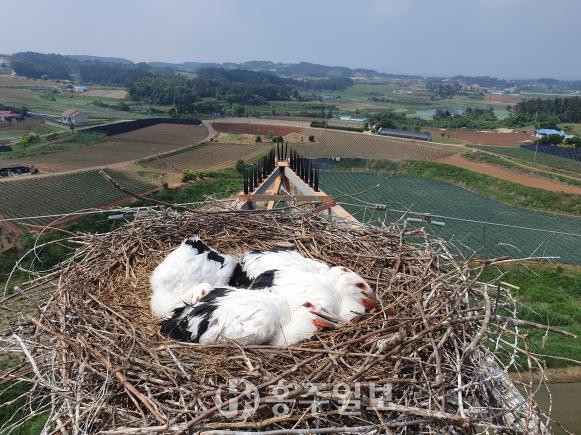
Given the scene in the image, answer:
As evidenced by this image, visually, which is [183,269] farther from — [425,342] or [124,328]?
[425,342]

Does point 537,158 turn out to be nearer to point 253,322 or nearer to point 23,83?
point 253,322

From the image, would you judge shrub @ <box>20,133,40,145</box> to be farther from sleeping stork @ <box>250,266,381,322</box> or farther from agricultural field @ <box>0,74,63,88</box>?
agricultural field @ <box>0,74,63,88</box>

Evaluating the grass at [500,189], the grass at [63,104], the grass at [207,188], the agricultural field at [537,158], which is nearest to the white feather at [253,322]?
the grass at [207,188]

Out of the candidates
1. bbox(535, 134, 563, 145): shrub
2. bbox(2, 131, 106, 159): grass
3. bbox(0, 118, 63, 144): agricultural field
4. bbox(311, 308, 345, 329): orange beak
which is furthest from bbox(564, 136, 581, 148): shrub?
bbox(0, 118, 63, 144): agricultural field

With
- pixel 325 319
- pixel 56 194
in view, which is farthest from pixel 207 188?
pixel 325 319

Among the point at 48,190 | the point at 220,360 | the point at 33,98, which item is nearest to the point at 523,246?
the point at 220,360

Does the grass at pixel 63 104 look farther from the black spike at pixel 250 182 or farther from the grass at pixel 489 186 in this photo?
the black spike at pixel 250 182
